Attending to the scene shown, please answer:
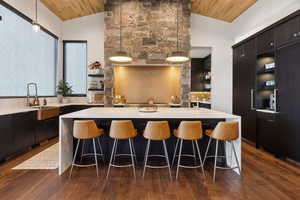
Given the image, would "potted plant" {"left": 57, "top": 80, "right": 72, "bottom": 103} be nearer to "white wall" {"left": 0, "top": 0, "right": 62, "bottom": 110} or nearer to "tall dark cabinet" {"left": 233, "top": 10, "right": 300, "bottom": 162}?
"white wall" {"left": 0, "top": 0, "right": 62, "bottom": 110}

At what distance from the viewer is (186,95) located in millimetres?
6027

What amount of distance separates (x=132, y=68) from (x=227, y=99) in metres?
3.27

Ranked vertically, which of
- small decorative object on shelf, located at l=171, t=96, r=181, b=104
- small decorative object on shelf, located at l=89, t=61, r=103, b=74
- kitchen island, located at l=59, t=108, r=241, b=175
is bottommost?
kitchen island, located at l=59, t=108, r=241, b=175

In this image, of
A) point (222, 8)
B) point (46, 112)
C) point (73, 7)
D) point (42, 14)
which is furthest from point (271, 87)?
point (42, 14)

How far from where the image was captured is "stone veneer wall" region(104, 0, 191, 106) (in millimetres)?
5980

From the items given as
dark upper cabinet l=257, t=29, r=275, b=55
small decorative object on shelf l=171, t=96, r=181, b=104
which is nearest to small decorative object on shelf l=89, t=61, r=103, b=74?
small decorative object on shelf l=171, t=96, r=181, b=104

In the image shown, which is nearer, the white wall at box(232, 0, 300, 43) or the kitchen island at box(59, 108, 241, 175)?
the kitchen island at box(59, 108, 241, 175)

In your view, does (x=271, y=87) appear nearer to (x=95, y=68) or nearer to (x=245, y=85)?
(x=245, y=85)

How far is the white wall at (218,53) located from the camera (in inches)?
259

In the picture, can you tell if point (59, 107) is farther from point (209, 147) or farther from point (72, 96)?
point (209, 147)

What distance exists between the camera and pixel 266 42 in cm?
417

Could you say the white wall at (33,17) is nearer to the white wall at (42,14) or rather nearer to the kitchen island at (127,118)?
the white wall at (42,14)

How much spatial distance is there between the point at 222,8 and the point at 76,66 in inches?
192

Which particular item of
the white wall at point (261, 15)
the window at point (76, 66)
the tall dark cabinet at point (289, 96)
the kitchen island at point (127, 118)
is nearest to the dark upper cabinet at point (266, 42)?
the tall dark cabinet at point (289, 96)
